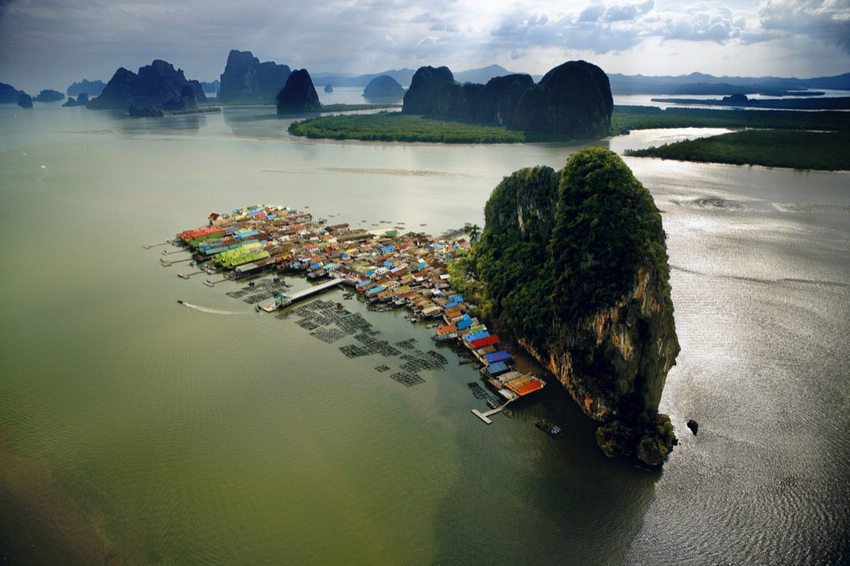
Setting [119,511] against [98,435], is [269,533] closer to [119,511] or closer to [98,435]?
[119,511]

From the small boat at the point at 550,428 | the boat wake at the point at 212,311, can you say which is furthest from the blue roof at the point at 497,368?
the boat wake at the point at 212,311

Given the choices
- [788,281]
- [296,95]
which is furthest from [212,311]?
[296,95]

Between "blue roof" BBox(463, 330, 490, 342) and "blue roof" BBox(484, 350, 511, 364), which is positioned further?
"blue roof" BBox(463, 330, 490, 342)

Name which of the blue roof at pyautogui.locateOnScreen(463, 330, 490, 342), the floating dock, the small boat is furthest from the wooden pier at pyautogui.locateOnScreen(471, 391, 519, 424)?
the blue roof at pyautogui.locateOnScreen(463, 330, 490, 342)

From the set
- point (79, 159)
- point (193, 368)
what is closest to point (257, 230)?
point (193, 368)

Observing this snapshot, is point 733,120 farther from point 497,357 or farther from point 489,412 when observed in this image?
point 489,412

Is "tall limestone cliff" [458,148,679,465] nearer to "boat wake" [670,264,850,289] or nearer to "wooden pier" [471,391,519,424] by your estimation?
"wooden pier" [471,391,519,424]
